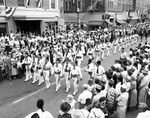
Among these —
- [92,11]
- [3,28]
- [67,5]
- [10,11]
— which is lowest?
[3,28]

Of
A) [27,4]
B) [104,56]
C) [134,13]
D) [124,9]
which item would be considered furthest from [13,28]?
[134,13]

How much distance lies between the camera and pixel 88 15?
38.4 meters

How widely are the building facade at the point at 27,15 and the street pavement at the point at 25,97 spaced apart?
10504 mm

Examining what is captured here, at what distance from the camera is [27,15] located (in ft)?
66.8

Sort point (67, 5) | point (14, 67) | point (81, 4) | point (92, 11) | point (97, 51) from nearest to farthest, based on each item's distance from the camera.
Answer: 1. point (14, 67)
2. point (97, 51)
3. point (92, 11)
4. point (81, 4)
5. point (67, 5)

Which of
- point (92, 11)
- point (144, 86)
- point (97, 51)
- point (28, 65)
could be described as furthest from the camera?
point (92, 11)

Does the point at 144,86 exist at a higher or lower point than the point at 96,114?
lower

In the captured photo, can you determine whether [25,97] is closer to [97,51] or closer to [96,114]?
[96,114]

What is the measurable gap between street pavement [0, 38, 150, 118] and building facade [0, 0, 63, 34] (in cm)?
1050

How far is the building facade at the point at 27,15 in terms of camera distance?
19422mm

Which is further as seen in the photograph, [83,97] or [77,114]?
[83,97]

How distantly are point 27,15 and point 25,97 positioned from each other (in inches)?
534

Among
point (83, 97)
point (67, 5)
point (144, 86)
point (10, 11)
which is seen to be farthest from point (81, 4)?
point (83, 97)

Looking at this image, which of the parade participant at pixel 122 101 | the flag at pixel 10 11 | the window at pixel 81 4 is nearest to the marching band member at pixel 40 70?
the parade participant at pixel 122 101
